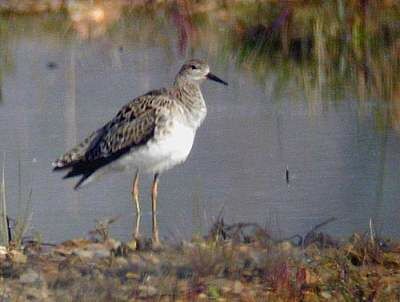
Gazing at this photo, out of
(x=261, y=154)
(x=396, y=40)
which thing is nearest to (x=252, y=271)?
(x=261, y=154)

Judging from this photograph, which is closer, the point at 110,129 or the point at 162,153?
the point at 162,153

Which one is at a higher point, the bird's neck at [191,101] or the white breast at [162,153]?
the bird's neck at [191,101]

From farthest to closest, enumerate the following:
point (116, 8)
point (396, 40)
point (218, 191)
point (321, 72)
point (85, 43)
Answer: point (116, 8)
point (85, 43)
point (396, 40)
point (321, 72)
point (218, 191)

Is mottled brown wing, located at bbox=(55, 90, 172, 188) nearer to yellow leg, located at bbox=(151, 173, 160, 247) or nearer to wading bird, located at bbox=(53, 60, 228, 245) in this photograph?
wading bird, located at bbox=(53, 60, 228, 245)

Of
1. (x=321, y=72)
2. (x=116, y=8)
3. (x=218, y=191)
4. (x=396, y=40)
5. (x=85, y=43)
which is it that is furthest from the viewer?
(x=116, y=8)

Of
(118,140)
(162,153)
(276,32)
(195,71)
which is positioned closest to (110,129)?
(118,140)

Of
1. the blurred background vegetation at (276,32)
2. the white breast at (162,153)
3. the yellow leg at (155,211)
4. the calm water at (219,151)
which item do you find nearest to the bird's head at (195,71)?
the calm water at (219,151)

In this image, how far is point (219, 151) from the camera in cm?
812

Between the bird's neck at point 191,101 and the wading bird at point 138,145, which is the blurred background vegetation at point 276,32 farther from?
the wading bird at point 138,145

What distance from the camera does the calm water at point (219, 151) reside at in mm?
6895

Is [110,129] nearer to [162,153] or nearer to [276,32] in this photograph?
[162,153]

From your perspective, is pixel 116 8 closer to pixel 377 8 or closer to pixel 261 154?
pixel 377 8

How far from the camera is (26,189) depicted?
7.32 metres

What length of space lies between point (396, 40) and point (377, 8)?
40.5 inches
